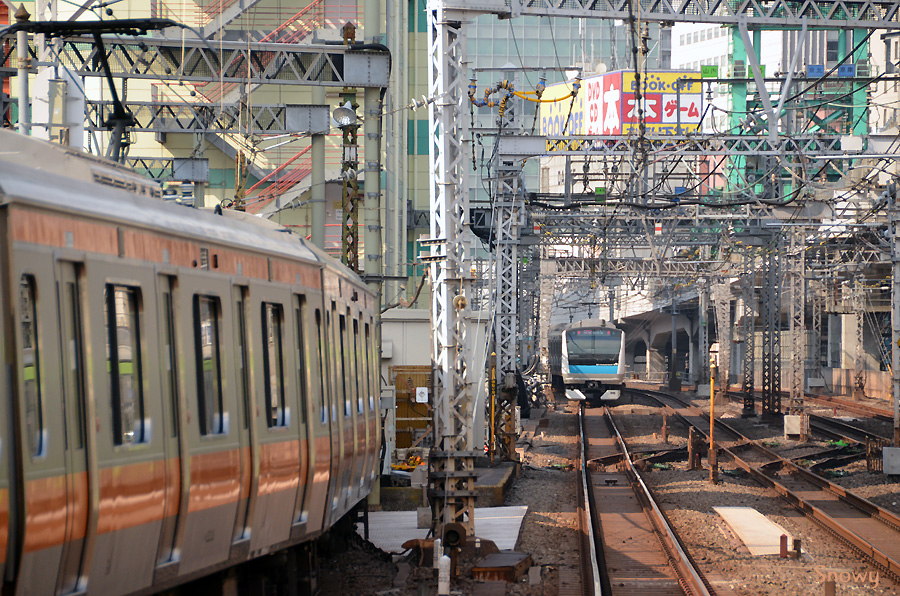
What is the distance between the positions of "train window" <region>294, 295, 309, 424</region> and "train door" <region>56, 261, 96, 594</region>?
3.02 meters

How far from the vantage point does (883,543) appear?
48.6 feet

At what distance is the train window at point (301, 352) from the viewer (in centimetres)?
837

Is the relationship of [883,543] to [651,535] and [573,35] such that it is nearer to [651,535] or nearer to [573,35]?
[651,535]

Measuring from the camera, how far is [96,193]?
5902 millimetres

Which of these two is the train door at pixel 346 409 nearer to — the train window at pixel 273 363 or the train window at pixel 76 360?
the train window at pixel 273 363

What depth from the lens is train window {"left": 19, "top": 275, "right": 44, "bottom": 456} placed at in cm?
494

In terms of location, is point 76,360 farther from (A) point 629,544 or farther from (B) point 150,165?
(B) point 150,165

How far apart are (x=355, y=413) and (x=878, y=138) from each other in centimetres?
1671

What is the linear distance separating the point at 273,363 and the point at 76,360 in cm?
254

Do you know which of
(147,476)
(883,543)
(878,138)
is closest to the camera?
(147,476)

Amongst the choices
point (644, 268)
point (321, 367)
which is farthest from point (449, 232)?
point (644, 268)

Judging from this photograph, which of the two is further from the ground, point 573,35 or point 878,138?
point 573,35

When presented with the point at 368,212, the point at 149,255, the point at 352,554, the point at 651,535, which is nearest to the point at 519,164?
A: the point at 368,212

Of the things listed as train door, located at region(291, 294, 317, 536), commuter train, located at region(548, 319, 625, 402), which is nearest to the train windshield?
commuter train, located at region(548, 319, 625, 402)
